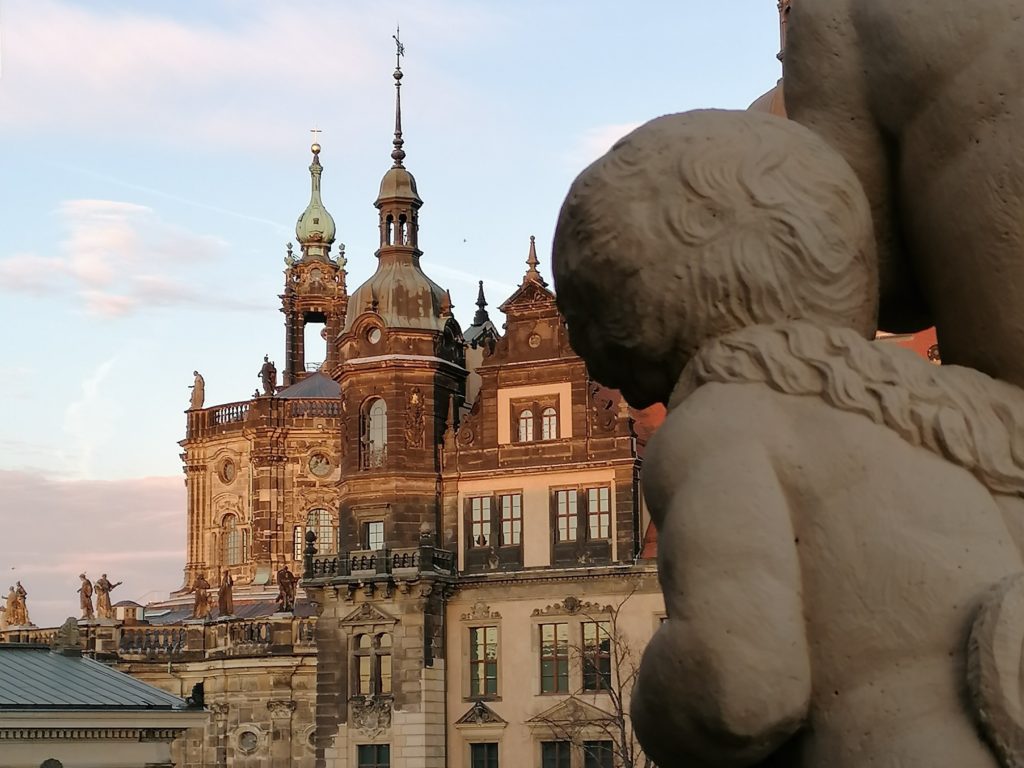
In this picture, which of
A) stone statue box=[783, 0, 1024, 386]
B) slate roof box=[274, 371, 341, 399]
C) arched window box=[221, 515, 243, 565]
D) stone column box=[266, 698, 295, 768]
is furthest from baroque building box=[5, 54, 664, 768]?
stone statue box=[783, 0, 1024, 386]

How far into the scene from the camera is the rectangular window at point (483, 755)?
32656mm

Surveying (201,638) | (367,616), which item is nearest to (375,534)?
(367,616)

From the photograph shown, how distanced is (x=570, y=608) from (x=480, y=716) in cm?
271

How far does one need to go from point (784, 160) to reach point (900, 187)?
0.28 metres

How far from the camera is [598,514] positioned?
3312 cm

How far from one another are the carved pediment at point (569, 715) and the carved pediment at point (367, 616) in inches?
137

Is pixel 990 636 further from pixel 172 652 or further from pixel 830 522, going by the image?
pixel 172 652

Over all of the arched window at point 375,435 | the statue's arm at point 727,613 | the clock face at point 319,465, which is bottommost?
the statue's arm at point 727,613

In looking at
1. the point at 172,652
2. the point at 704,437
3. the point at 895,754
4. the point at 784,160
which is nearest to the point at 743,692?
the point at 895,754

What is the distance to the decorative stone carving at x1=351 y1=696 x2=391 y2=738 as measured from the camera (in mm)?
32812

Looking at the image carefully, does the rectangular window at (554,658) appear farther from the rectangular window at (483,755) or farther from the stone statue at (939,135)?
the stone statue at (939,135)

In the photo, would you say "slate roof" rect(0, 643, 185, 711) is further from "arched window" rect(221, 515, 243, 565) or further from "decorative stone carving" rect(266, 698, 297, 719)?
"arched window" rect(221, 515, 243, 565)

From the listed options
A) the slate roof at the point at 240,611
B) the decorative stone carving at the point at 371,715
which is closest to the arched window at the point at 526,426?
the decorative stone carving at the point at 371,715

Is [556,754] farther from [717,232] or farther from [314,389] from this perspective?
[717,232]
